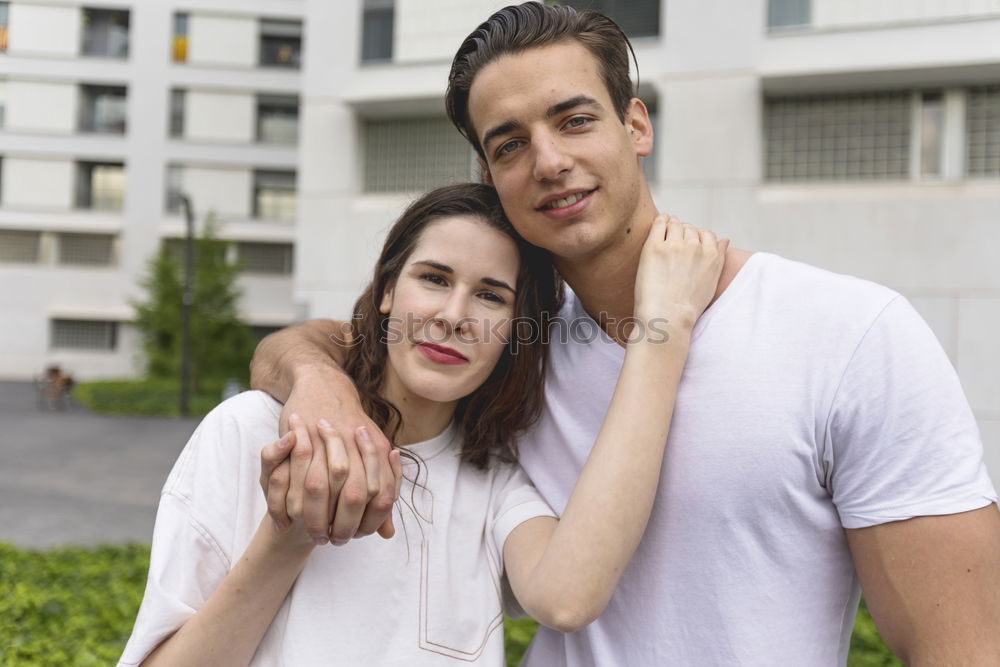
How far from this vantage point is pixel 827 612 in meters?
1.36

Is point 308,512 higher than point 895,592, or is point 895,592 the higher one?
point 308,512

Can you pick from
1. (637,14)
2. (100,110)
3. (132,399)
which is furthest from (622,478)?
(132,399)

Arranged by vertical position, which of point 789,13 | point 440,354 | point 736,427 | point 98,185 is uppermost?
point 789,13

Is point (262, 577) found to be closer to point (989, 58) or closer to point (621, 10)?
point (989, 58)

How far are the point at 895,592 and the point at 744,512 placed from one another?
0.27 meters

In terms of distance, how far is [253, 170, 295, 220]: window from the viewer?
75.5 ft

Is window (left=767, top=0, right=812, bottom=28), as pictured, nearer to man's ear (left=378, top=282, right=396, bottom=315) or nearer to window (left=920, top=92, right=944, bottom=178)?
window (left=920, top=92, right=944, bottom=178)

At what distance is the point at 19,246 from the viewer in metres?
5.04

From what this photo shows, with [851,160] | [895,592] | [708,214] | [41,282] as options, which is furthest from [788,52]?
[895,592]

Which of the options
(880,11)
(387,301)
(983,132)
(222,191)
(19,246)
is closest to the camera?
(387,301)

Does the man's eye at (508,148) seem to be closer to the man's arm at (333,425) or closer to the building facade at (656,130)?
the man's arm at (333,425)

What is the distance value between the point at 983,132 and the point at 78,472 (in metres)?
11.8

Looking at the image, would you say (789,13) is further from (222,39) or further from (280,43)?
(280,43)

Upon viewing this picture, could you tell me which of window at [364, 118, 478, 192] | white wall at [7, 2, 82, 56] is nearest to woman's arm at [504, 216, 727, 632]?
white wall at [7, 2, 82, 56]
